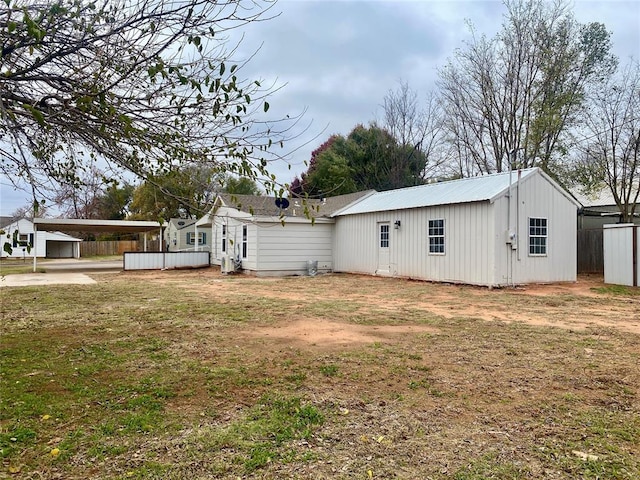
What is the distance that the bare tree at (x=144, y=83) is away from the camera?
11.8 ft

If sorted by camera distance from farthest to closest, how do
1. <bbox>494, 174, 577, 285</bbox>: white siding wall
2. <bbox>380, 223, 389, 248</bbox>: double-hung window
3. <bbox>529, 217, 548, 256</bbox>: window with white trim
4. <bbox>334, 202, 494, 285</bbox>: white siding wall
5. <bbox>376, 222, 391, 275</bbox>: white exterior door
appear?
<bbox>380, 223, 389, 248</bbox>: double-hung window → <bbox>376, 222, 391, 275</bbox>: white exterior door → <bbox>529, 217, 548, 256</bbox>: window with white trim → <bbox>334, 202, 494, 285</bbox>: white siding wall → <bbox>494, 174, 577, 285</bbox>: white siding wall

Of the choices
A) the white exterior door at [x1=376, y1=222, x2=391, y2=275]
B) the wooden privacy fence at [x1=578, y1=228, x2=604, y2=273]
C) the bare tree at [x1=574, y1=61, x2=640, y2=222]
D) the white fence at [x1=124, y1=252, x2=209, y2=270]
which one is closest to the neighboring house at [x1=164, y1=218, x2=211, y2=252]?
the white fence at [x1=124, y1=252, x2=209, y2=270]

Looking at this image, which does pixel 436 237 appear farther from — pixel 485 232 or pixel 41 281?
pixel 41 281

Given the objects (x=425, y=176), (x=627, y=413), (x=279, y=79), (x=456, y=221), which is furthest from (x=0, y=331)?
(x=425, y=176)

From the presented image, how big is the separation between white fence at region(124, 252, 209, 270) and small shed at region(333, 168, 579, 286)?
9805mm

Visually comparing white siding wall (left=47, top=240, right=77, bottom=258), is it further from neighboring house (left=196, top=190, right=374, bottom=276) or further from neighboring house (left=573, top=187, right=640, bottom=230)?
neighboring house (left=573, top=187, right=640, bottom=230)

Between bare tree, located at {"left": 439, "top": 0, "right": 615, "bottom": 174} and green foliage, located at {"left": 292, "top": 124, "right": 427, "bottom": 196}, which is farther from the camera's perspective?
green foliage, located at {"left": 292, "top": 124, "right": 427, "bottom": 196}

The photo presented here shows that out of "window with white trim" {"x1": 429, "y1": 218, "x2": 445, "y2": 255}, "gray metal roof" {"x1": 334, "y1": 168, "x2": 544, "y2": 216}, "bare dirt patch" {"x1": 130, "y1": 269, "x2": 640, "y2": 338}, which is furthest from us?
"window with white trim" {"x1": 429, "y1": 218, "x2": 445, "y2": 255}

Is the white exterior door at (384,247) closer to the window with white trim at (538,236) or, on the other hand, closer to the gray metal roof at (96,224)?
the window with white trim at (538,236)

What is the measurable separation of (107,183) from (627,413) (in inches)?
193

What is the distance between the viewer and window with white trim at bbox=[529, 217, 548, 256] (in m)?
13.1

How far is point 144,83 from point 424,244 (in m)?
11.5

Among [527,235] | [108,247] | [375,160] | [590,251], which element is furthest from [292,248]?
[108,247]

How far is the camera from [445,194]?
46.7ft
